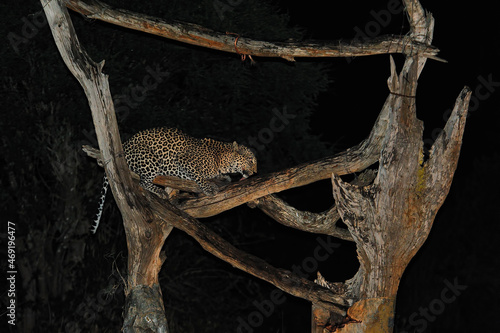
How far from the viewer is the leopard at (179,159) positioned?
7.34m

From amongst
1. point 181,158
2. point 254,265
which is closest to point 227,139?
point 181,158

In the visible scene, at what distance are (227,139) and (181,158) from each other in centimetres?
335

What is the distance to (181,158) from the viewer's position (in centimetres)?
754

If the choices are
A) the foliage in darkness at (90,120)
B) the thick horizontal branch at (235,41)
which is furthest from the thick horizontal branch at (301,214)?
the foliage in darkness at (90,120)

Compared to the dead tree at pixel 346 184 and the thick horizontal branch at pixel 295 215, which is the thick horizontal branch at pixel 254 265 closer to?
the dead tree at pixel 346 184

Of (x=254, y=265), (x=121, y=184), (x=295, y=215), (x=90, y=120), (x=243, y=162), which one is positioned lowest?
(x=254, y=265)

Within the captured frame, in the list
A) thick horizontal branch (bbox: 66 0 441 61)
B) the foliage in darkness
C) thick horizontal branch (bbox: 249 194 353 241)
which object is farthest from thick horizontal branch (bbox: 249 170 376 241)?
the foliage in darkness

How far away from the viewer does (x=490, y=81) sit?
1255 cm

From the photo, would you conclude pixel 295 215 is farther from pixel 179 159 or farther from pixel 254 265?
pixel 179 159

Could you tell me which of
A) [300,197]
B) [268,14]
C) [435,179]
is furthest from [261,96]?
[435,179]

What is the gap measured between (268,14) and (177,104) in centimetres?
184

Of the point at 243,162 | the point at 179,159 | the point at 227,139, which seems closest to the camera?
the point at 179,159

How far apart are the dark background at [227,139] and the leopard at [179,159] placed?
1243 mm

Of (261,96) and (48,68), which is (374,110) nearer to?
(261,96)
